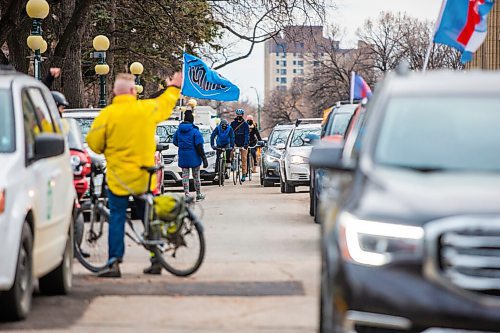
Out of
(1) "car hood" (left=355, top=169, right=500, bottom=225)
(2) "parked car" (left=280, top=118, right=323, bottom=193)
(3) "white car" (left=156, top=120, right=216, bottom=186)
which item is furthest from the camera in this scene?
(3) "white car" (left=156, top=120, right=216, bottom=186)

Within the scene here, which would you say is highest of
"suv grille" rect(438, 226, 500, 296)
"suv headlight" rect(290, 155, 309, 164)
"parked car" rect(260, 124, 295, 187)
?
"suv grille" rect(438, 226, 500, 296)

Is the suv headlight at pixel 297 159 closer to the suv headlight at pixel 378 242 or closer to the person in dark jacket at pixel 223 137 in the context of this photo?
the person in dark jacket at pixel 223 137

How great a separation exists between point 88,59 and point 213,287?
137ft

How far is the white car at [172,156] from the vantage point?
34531 mm

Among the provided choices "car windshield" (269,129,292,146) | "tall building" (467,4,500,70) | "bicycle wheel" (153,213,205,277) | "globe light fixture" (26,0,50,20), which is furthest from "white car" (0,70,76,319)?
"tall building" (467,4,500,70)

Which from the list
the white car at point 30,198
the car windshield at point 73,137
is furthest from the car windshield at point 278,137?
the white car at point 30,198

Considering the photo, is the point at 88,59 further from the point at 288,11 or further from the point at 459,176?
the point at 459,176

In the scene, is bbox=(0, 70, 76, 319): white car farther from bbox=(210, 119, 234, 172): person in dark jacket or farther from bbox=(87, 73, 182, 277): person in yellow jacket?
bbox=(210, 119, 234, 172): person in dark jacket

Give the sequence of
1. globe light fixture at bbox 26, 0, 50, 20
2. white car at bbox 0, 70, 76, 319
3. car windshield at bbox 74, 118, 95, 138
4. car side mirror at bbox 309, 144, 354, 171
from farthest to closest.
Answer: globe light fixture at bbox 26, 0, 50, 20
car windshield at bbox 74, 118, 95, 138
white car at bbox 0, 70, 76, 319
car side mirror at bbox 309, 144, 354, 171

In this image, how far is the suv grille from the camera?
6.50 metres

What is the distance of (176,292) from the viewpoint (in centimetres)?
1197

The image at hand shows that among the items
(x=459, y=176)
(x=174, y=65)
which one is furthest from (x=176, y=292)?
(x=174, y=65)

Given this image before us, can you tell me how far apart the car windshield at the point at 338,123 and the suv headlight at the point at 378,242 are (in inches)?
523

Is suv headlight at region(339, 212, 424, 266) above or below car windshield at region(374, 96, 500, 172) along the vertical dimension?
below
